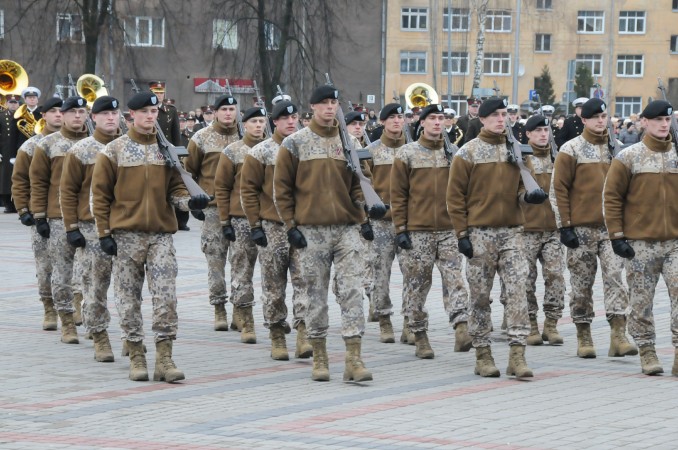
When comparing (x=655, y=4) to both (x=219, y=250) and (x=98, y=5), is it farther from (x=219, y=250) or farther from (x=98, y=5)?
(x=219, y=250)

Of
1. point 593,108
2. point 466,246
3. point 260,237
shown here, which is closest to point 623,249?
point 466,246

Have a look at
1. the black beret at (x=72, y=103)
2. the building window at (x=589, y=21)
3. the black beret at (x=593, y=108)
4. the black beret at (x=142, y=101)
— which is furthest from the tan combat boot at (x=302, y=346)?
the building window at (x=589, y=21)

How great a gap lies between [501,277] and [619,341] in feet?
5.48

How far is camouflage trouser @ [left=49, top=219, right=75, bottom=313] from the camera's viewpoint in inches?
553

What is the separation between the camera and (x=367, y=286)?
1488cm

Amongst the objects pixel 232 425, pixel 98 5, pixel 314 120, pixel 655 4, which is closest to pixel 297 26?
pixel 98 5

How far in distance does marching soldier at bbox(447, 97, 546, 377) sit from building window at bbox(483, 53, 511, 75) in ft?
219

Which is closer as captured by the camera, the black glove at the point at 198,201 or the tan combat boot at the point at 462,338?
the black glove at the point at 198,201

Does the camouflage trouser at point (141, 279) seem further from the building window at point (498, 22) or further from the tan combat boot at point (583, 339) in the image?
the building window at point (498, 22)

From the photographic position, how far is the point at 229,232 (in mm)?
14273

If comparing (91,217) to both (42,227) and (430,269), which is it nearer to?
(42,227)

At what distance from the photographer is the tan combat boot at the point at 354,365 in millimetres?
11508

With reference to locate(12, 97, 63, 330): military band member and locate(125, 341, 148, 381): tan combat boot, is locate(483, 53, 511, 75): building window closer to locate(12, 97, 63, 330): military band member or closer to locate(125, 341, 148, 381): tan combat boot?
→ locate(12, 97, 63, 330): military band member

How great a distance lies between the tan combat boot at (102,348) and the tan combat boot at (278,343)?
1401 mm
